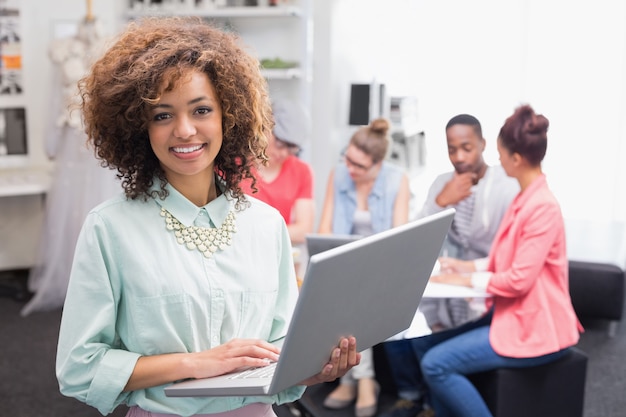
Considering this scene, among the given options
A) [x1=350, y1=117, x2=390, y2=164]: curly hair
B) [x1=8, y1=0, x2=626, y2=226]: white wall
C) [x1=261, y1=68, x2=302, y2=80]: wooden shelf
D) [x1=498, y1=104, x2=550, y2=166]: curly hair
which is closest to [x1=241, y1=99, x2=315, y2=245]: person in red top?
[x1=350, y1=117, x2=390, y2=164]: curly hair

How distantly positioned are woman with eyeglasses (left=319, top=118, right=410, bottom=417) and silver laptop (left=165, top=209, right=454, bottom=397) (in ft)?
6.39

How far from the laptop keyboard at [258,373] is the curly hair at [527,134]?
5.66ft

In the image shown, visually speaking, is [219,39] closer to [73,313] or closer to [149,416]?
[73,313]

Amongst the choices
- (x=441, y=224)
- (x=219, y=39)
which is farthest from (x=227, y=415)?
(x=219, y=39)

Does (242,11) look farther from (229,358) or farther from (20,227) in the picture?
(229,358)

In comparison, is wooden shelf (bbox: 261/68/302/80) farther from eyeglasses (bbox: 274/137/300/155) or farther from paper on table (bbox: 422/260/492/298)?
paper on table (bbox: 422/260/492/298)

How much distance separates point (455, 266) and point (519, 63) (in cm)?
212

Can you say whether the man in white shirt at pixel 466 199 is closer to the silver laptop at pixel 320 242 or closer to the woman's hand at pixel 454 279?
the woman's hand at pixel 454 279

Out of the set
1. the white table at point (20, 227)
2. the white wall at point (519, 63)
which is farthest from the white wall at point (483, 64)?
the white table at point (20, 227)

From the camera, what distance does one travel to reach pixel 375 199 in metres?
3.42

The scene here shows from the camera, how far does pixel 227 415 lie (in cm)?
139

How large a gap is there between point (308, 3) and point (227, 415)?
14.3 feet

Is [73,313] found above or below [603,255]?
above

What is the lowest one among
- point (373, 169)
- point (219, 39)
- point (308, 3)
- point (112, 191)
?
point (112, 191)
